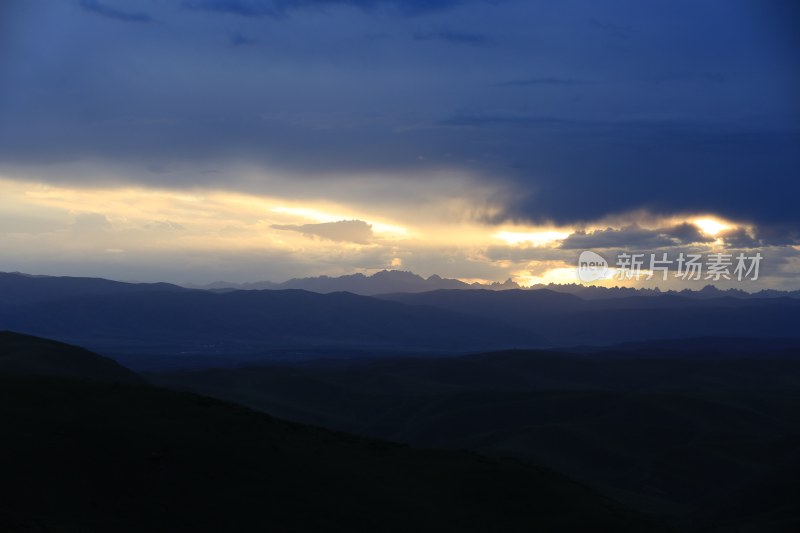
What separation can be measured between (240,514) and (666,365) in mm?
146884

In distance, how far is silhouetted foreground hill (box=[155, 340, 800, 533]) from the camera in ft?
204

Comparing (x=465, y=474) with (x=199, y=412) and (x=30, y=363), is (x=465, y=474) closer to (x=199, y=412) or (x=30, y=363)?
(x=199, y=412)

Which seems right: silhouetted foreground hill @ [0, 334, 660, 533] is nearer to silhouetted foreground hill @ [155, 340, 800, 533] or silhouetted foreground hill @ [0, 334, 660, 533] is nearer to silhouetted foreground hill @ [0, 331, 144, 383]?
silhouetted foreground hill @ [155, 340, 800, 533]

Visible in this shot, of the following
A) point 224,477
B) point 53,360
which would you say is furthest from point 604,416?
point 224,477

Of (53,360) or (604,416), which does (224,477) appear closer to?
(53,360)

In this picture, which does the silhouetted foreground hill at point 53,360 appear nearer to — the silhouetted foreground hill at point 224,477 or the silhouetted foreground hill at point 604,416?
the silhouetted foreground hill at point 604,416

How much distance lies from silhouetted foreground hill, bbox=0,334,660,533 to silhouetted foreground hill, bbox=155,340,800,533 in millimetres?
16550

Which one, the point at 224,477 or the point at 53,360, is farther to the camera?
the point at 53,360

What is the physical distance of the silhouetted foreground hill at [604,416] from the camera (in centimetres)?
6219

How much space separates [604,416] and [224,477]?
6853 centimetres

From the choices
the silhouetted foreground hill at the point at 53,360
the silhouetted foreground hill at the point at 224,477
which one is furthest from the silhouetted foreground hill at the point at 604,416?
the silhouetted foreground hill at the point at 53,360

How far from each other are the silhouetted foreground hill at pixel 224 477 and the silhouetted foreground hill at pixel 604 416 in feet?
54.3

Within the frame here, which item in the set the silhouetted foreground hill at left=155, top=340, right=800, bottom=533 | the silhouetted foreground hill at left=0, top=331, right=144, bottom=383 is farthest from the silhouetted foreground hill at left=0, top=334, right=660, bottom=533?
the silhouetted foreground hill at left=0, top=331, right=144, bottom=383

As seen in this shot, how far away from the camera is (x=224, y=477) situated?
32375 millimetres
